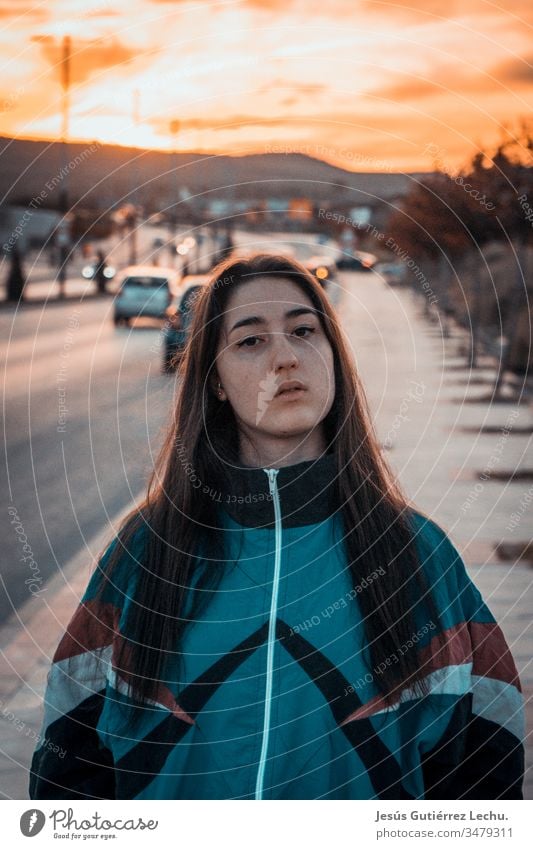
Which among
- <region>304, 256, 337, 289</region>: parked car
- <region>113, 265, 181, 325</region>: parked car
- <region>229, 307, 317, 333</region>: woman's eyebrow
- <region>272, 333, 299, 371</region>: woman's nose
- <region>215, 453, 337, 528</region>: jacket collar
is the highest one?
<region>113, 265, 181, 325</region>: parked car

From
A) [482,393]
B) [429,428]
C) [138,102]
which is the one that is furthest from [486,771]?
[482,393]

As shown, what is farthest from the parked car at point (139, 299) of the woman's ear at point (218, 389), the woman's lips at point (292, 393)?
the woman's lips at point (292, 393)

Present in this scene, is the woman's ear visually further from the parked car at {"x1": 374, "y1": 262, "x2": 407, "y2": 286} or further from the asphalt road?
the parked car at {"x1": 374, "y1": 262, "x2": 407, "y2": 286}

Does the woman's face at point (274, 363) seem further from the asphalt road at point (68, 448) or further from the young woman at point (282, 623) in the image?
the asphalt road at point (68, 448)

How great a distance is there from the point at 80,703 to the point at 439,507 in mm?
6569

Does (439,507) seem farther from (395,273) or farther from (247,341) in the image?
(395,273)

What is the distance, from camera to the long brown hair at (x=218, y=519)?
2053 mm

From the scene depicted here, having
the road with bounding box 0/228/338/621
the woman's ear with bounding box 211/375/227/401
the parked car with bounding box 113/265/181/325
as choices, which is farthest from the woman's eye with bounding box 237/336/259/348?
the parked car with bounding box 113/265/181/325

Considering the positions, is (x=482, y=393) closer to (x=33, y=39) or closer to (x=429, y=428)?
(x=429, y=428)

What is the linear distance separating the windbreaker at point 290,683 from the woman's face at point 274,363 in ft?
0.25

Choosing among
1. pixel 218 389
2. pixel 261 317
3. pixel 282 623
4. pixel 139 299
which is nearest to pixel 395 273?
pixel 139 299

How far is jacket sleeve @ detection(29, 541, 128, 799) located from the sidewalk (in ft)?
2.10

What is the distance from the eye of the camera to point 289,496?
2113 millimetres

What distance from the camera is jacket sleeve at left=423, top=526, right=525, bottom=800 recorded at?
207cm
